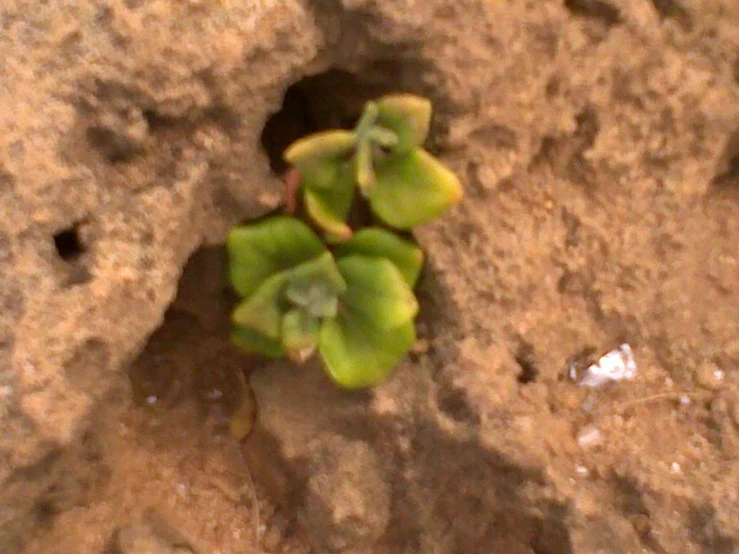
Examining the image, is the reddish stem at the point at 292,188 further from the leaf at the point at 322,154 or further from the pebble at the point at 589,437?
the pebble at the point at 589,437

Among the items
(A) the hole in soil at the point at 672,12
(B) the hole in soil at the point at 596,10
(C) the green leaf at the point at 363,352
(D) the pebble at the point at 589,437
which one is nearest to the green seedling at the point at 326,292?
(C) the green leaf at the point at 363,352

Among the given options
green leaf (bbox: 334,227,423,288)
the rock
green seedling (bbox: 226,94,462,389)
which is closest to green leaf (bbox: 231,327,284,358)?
green seedling (bbox: 226,94,462,389)

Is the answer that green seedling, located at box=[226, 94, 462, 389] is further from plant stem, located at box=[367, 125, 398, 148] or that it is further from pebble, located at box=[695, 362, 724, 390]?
pebble, located at box=[695, 362, 724, 390]

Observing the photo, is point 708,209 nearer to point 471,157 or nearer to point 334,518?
point 471,157

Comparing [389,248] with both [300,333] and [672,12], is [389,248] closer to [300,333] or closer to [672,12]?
[300,333]

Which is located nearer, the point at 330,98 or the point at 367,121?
the point at 367,121

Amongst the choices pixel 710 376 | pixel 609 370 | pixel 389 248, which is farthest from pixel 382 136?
pixel 710 376
